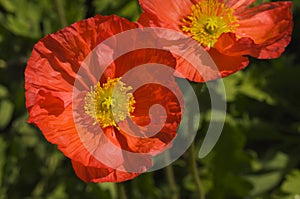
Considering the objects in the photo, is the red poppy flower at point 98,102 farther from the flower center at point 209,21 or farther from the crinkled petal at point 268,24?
the crinkled petal at point 268,24

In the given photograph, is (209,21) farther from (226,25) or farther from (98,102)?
(98,102)

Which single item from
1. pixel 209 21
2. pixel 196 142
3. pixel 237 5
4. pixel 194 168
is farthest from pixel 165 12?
pixel 196 142

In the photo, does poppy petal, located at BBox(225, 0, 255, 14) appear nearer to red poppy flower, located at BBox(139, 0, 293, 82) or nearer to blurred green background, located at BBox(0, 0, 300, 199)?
red poppy flower, located at BBox(139, 0, 293, 82)

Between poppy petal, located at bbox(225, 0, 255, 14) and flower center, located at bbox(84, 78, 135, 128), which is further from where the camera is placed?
poppy petal, located at bbox(225, 0, 255, 14)

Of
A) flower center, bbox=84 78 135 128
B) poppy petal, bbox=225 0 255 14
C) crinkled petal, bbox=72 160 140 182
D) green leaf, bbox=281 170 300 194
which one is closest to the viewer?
crinkled petal, bbox=72 160 140 182

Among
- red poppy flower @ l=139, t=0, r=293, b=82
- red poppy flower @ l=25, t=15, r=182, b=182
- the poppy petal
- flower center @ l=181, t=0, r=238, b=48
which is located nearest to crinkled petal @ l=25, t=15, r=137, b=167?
red poppy flower @ l=25, t=15, r=182, b=182

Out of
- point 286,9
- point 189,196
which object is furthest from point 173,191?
point 286,9

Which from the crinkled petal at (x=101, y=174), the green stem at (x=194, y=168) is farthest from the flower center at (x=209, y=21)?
the crinkled petal at (x=101, y=174)
